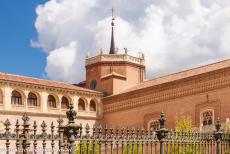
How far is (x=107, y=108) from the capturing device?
3538 centimetres

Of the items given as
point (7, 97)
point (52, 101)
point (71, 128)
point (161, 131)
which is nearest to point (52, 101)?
point (52, 101)

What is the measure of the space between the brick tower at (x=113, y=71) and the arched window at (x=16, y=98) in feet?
24.2

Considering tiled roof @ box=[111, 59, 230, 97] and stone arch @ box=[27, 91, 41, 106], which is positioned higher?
tiled roof @ box=[111, 59, 230, 97]

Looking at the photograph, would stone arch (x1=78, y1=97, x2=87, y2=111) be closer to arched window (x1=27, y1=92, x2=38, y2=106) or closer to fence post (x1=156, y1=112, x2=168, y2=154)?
arched window (x1=27, y1=92, x2=38, y2=106)

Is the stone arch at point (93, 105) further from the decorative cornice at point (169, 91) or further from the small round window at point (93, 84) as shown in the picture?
the small round window at point (93, 84)

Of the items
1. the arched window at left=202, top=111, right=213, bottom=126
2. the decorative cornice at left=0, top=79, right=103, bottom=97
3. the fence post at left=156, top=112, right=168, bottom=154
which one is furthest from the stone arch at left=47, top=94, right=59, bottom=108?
the fence post at left=156, top=112, right=168, bottom=154

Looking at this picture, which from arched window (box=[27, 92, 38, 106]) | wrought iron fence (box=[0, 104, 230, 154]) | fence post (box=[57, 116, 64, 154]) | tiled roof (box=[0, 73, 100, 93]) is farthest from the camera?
arched window (box=[27, 92, 38, 106])

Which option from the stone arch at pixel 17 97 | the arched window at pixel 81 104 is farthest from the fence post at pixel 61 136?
the arched window at pixel 81 104

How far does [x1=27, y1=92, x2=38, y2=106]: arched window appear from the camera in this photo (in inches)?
1266

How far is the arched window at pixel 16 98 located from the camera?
3127 cm

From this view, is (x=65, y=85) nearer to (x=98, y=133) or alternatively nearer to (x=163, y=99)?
(x=163, y=99)

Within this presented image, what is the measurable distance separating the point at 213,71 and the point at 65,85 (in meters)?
12.3

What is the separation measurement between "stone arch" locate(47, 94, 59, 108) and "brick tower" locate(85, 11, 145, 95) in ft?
14.8

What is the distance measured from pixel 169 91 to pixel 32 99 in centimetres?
956
